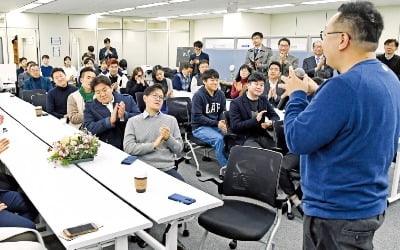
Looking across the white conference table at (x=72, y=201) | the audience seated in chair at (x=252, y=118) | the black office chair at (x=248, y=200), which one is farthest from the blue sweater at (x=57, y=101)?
the black office chair at (x=248, y=200)

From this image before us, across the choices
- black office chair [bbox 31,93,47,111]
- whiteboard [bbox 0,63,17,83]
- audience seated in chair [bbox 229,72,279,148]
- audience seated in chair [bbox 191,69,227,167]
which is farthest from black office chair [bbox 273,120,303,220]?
whiteboard [bbox 0,63,17,83]

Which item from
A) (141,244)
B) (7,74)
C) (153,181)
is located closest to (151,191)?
(153,181)

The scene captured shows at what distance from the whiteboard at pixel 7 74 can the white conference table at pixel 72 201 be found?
19.9ft

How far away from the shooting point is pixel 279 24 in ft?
43.8

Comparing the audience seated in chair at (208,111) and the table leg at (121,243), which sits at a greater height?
the audience seated in chair at (208,111)

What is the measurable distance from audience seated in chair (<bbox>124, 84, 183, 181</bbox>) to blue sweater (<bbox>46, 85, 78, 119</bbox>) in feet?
7.25

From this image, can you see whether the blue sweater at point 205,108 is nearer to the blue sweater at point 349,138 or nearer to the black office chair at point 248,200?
the black office chair at point 248,200

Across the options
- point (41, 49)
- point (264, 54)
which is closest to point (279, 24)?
point (264, 54)

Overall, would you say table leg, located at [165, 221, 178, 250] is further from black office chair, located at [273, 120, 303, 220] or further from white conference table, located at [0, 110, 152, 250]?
black office chair, located at [273, 120, 303, 220]

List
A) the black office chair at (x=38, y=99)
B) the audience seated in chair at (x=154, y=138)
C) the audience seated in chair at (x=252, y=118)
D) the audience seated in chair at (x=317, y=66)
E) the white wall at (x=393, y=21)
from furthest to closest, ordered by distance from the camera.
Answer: the white wall at (x=393, y=21)
the black office chair at (x=38, y=99)
the audience seated in chair at (x=317, y=66)
the audience seated in chair at (x=252, y=118)
the audience seated in chair at (x=154, y=138)

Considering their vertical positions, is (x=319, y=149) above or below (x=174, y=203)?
above

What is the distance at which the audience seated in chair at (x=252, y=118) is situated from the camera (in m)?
3.84

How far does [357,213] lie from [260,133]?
2.54 m

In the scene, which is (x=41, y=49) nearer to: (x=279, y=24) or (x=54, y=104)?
(x=279, y=24)
